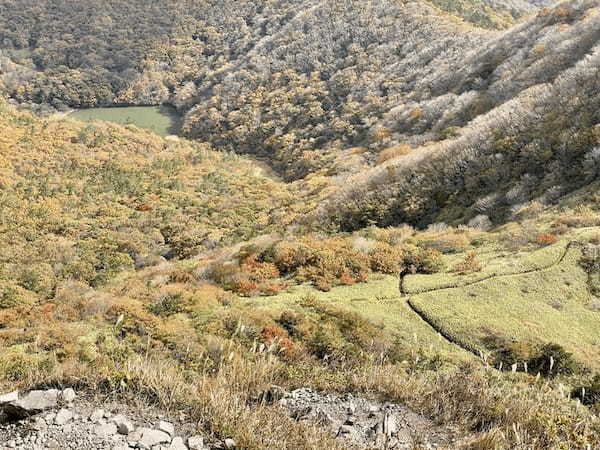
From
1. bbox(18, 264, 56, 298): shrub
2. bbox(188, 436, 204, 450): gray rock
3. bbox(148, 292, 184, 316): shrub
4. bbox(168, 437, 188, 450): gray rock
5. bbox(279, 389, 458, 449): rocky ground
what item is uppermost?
bbox(168, 437, 188, 450): gray rock

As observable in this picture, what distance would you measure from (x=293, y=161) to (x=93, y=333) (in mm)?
42011

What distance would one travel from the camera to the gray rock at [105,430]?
534 cm

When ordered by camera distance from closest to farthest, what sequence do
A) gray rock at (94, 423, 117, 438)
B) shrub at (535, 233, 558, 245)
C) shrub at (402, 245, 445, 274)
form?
1. gray rock at (94, 423, 117, 438)
2. shrub at (535, 233, 558, 245)
3. shrub at (402, 245, 445, 274)

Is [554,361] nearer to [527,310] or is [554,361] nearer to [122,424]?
[527,310]

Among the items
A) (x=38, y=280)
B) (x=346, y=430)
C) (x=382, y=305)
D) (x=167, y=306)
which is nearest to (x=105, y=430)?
(x=346, y=430)

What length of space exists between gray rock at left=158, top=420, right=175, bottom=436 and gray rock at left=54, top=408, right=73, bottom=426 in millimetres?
1036

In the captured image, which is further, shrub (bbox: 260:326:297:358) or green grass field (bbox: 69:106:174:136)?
green grass field (bbox: 69:106:174:136)

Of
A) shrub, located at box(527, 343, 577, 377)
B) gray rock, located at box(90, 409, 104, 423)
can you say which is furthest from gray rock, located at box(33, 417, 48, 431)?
shrub, located at box(527, 343, 577, 377)

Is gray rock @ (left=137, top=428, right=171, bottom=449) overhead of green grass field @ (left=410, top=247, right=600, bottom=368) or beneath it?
overhead

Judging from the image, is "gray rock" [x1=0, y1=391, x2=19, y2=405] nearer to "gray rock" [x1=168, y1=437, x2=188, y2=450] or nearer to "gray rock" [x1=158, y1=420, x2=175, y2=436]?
"gray rock" [x1=158, y1=420, x2=175, y2=436]

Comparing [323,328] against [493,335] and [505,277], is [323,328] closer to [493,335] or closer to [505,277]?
[493,335]

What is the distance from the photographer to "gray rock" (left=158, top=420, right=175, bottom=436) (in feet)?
18.0

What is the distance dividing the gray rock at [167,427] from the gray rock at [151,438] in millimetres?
52

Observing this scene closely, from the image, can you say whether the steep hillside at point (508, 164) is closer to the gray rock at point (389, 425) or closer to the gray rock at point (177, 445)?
the gray rock at point (389, 425)
